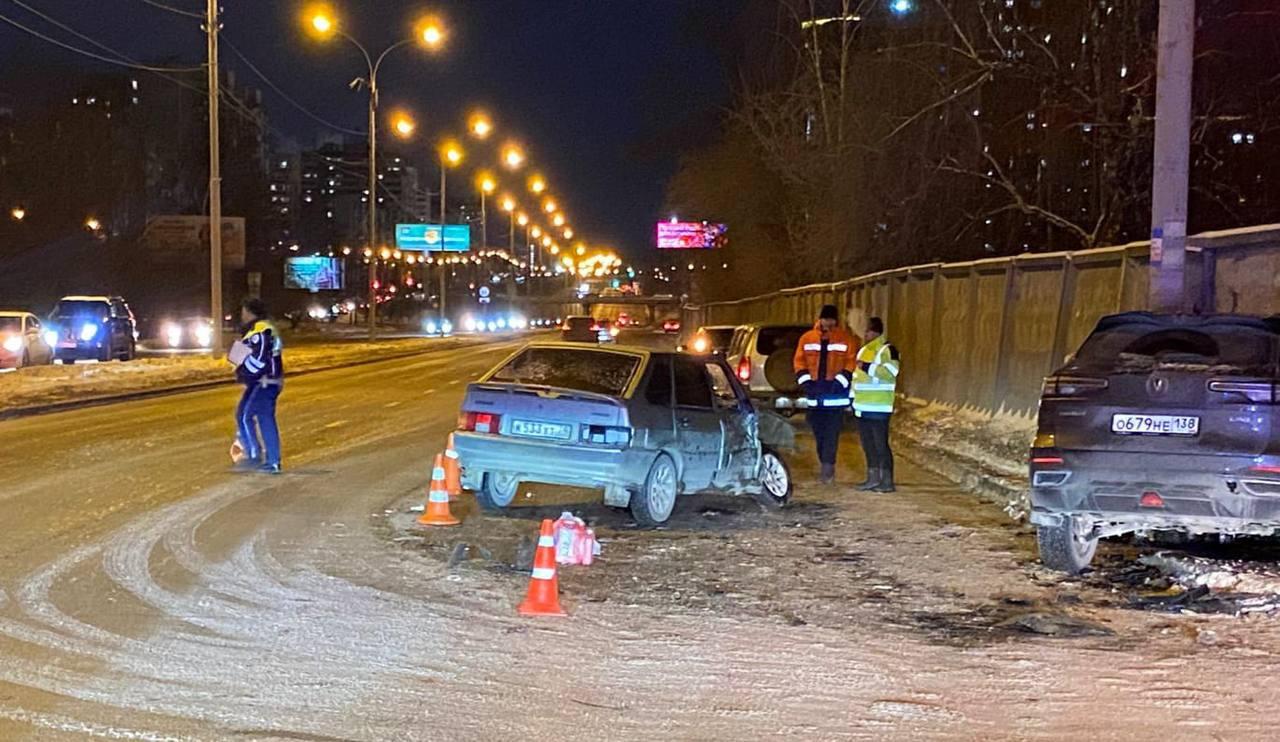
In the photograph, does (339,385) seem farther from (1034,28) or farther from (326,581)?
(326,581)

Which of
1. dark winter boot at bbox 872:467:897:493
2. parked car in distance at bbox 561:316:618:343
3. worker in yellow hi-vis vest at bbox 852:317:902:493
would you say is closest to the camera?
worker in yellow hi-vis vest at bbox 852:317:902:493

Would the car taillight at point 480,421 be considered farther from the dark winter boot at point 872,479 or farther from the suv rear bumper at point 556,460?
the dark winter boot at point 872,479

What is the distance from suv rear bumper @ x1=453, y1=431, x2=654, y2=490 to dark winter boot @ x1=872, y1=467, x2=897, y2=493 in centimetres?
346

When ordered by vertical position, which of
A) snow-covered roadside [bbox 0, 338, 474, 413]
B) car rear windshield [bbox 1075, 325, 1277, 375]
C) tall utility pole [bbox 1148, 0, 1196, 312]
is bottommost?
snow-covered roadside [bbox 0, 338, 474, 413]

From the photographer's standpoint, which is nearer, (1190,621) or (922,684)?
(922,684)

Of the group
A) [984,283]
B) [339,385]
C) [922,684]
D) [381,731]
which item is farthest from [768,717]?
[339,385]

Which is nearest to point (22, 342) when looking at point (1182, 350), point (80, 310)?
point (80, 310)

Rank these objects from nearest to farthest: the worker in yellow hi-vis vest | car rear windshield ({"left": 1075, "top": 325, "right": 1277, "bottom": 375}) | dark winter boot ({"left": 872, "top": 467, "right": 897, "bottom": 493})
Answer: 1. car rear windshield ({"left": 1075, "top": 325, "right": 1277, "bottom": 375})
2. the worker in yellow hi-vis vest
3. dark winter boot ({"left": 872, "top": 467, "right": 897, "bottom": 493})

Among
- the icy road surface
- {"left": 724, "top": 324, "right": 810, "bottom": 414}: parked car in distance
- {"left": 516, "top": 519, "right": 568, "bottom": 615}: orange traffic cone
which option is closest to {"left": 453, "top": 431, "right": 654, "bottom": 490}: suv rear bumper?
the icy road surface

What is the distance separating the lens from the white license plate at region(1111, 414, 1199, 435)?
7.55 m

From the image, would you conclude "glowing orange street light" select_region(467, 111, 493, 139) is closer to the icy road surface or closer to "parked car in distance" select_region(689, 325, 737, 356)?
"parked car in distance" select_region(689, 325, 737, 356)

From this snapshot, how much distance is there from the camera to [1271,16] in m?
21.0

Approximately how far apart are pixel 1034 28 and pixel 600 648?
19.3 m

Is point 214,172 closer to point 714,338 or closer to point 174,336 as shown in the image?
point 714,338
